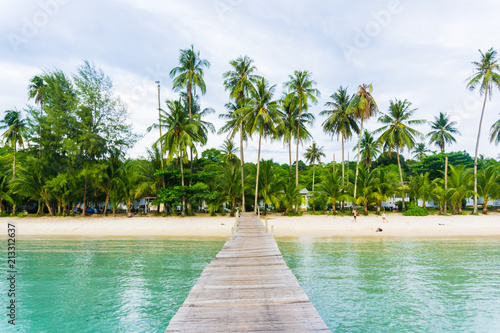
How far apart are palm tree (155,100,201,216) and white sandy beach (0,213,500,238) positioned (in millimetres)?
5396

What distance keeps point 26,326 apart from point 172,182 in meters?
23.8

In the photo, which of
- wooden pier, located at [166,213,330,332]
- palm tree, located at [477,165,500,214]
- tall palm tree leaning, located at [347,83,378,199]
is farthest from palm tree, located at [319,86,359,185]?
wooden pier, located at [166,213,330,332]

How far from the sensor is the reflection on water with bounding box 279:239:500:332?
26.7 feet

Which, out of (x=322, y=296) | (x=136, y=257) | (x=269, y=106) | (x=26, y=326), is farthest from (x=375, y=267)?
(x=269, y=106)

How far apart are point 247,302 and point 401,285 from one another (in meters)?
7.35

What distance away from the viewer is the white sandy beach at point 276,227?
23031 mm

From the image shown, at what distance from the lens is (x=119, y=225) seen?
25953 millimetres

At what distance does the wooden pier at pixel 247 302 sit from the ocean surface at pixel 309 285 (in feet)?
5.78

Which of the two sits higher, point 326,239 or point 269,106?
point 269,106

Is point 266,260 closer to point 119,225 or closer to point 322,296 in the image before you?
point 322,296

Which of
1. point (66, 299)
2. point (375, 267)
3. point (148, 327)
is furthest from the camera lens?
point (375, 267)

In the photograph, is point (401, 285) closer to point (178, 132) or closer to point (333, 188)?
point (333, 188)

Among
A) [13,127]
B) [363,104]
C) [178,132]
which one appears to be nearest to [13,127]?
[13,127]

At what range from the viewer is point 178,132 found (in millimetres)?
29234
